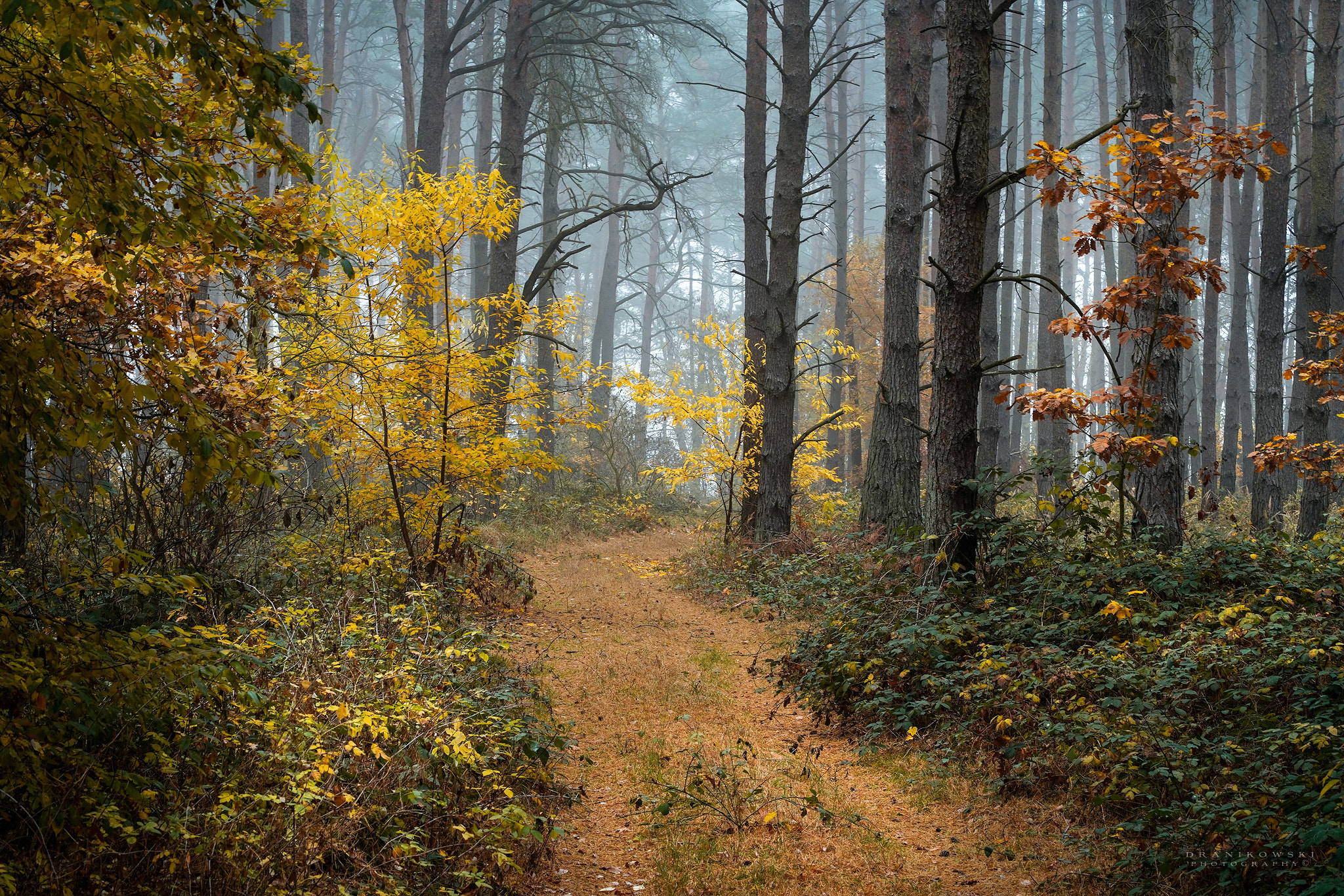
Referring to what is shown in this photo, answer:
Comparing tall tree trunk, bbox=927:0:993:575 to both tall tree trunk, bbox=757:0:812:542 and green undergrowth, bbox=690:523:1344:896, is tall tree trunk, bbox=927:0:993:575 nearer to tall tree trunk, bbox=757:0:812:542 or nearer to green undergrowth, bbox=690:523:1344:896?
green undergrowth, bbox=690:523:1344:896

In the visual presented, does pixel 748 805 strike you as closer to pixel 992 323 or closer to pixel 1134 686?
pixel 1134 686

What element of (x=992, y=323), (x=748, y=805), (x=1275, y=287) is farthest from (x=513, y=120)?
(x=748, y=805)

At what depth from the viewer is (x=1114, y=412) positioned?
625 cm

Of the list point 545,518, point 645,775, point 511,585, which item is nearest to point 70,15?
point 645,775

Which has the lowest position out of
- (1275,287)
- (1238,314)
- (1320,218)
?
(1275,287)

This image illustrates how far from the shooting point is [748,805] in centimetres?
447

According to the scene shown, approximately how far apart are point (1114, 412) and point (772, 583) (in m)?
4.86

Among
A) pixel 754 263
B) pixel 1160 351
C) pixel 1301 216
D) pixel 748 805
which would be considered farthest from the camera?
pixel 754 263

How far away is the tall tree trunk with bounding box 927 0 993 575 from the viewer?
21.4 ft

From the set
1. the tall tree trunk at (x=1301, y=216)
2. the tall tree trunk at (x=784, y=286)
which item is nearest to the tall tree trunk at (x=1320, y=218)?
the tall tree trunk at (x=1301, y=216)

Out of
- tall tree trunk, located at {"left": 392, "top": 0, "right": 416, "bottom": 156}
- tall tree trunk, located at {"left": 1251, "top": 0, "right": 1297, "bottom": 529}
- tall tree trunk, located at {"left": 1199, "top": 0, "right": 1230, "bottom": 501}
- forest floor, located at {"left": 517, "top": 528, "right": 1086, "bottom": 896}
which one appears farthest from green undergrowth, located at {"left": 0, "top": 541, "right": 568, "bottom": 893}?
tall tree trunk, located at {"left": 1199, "top": 0, "right": 1230, "bottom": 501}

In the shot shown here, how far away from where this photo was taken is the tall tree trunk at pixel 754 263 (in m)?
12.6

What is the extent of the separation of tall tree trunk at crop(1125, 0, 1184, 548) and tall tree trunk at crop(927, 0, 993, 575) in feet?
5.79

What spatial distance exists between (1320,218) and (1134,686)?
9.71 metres
